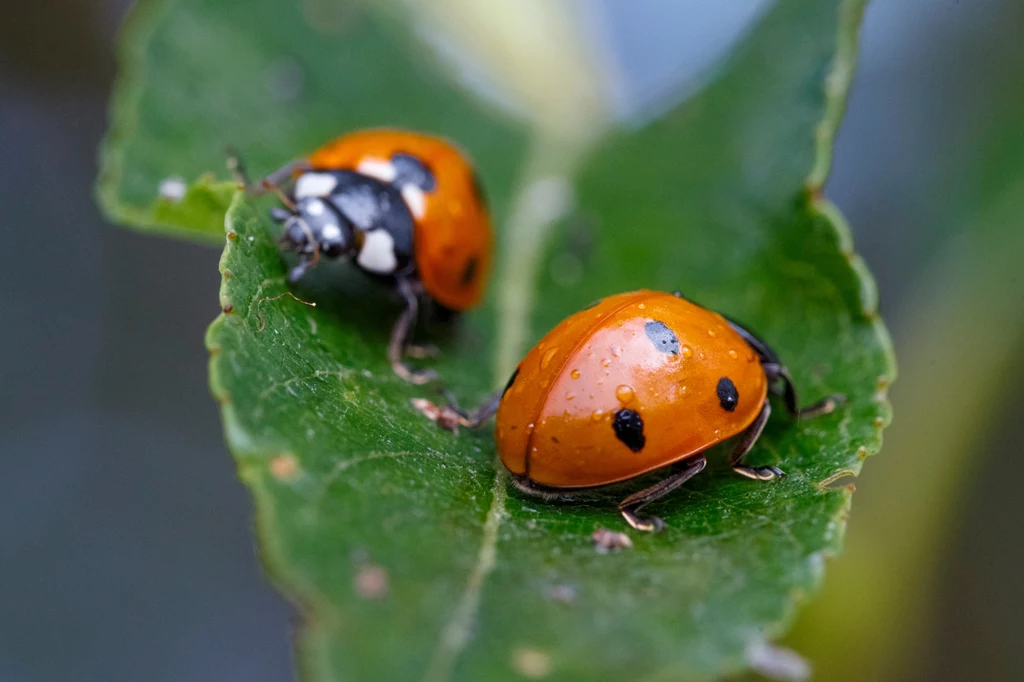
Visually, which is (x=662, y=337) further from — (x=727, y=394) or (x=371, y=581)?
(x=371, y=581)

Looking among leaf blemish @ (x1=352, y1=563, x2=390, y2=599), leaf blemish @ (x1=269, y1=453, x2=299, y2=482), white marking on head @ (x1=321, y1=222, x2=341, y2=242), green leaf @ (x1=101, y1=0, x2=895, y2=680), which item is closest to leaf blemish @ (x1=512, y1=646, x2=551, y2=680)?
green leaf @ (x1=101, y1=0, x2=895, y2=680)

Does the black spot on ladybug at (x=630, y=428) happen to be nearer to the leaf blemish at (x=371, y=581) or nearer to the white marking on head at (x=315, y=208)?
the leaf blemish at (x=371, y=581)

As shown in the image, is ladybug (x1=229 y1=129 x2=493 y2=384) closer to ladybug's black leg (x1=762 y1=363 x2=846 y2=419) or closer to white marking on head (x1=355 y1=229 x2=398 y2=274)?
white marking on head (x1=355 y1=229 x2=398 y2=274)

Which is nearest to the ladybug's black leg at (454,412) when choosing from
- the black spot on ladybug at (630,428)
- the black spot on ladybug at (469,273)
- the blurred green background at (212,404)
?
the black spot on ladybug at (630,428)

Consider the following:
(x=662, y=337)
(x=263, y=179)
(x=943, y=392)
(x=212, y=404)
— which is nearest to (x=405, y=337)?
(x=263, y=179)

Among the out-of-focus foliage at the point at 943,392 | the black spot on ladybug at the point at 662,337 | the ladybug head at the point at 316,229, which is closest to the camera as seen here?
the black spot on ladybug at the point at 662,337

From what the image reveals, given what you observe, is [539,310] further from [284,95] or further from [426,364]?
[284,95]
